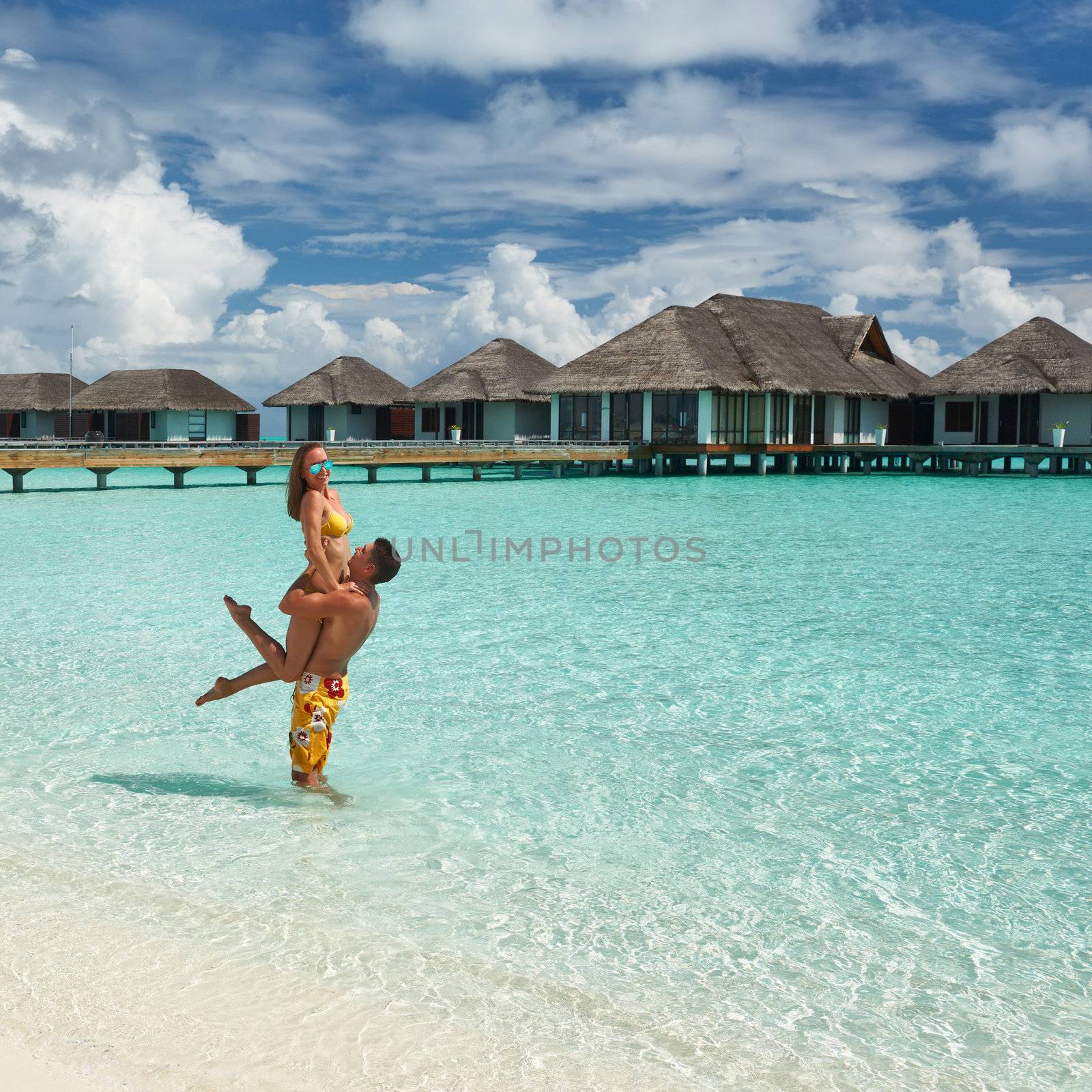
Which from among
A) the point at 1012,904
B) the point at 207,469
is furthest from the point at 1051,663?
the point at 207,469

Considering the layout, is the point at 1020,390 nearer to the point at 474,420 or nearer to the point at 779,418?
the point at 779,418

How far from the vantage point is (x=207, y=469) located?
149 ft

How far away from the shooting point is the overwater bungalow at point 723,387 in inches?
1383

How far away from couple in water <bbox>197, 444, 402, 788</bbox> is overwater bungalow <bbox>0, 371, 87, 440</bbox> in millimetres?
50086

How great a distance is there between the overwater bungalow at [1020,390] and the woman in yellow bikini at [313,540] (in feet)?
116

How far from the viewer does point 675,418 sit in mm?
35688

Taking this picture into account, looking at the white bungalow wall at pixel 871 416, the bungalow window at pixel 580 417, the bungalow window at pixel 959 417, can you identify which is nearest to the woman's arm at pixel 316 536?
the bungalow window at pixel 580 417

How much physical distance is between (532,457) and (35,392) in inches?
1175

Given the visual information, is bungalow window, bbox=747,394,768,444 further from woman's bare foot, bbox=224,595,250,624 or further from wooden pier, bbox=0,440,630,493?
woman's bare foot, bbox=224,595,250,624

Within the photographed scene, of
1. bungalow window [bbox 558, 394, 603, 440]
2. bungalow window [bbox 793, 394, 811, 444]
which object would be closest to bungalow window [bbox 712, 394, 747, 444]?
bungalow window [bbox 793, 394, 811, 444]

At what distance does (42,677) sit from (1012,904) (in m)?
6.51

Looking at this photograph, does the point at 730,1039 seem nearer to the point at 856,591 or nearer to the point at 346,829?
the point at 346,829

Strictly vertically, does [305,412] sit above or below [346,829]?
above

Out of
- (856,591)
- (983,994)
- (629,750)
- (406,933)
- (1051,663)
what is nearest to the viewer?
(983,994)
